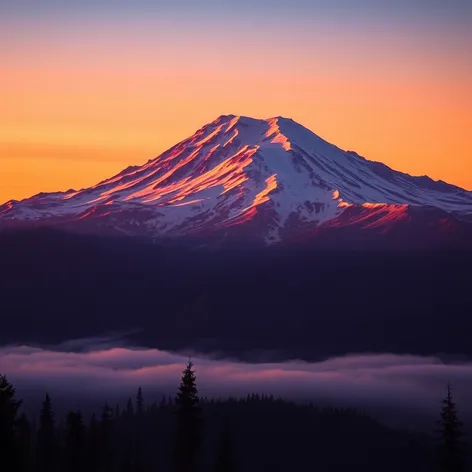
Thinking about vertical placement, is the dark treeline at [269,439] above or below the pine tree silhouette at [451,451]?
above

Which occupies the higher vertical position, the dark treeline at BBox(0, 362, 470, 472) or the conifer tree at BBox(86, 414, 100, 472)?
the dark treeline at BBox(0, 362, 470, 472)

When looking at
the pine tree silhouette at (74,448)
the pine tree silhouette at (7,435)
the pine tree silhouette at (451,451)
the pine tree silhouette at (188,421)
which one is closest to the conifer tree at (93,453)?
the pine tree silhouette at (74,448)

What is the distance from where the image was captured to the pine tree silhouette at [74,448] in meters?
61.3

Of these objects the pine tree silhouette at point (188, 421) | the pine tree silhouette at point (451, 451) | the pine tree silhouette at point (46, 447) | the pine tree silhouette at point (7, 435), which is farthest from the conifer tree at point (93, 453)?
the pine tree silhouette at point (451, 451)

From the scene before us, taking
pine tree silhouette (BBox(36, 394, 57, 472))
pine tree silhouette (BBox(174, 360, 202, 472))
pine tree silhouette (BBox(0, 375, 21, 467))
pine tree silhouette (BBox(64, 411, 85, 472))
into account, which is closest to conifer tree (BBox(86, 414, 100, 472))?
pine tree silhouette (BBox(64, 411, 85, 472))

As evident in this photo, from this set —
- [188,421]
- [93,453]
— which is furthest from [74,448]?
[188,421]

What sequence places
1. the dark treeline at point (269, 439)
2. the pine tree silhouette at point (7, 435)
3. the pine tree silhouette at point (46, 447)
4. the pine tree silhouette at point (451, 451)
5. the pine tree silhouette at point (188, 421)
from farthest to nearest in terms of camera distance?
the dark treeline at point (269, 439) → the pine tree silhouette at point (46, 447) → the pine tree silhouette at point (188, 421) → the pine tree silhouette at point (451, 451) → the pine tree silhouette at point (7, 435)

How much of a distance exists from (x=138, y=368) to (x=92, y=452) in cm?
13153

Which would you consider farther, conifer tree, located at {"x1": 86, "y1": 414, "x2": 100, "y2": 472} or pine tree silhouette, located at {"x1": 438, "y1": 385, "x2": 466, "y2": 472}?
conifer tree, located at {"x1": 86, "y1": 414, "x2": 100, "y2": 472}

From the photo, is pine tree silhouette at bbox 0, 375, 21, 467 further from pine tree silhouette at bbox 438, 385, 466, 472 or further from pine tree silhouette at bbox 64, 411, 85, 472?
pine tree silhouette at bbox 438, 385, 466, 472

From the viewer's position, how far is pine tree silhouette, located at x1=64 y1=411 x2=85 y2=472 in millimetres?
61281

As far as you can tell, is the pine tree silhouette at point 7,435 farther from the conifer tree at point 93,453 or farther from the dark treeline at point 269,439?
the dark treeline at point 269,439

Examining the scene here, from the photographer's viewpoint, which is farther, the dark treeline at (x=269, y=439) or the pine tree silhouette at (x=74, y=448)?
the dark treeline at (x=269, y=439)

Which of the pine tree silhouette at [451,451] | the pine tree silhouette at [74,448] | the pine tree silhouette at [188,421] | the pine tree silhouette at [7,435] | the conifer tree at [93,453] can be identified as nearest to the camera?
the pine tree silhouette at [7,435]
